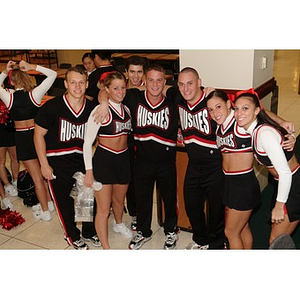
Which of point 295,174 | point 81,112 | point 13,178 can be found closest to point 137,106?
point 81,112

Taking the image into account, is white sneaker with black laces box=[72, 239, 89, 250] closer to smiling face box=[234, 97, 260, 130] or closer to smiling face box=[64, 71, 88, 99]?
smiling face box=[64, 71, 88, 99]

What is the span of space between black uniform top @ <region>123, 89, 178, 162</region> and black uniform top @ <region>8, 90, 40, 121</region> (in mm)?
1100

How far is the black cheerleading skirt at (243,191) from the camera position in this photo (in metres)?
2.90

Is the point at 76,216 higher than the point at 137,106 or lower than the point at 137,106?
lower

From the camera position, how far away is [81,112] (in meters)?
3.32

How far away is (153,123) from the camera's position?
331cm

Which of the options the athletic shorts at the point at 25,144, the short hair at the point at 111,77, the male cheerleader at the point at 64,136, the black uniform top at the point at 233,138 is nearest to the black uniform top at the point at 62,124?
the male cheerleader at the point at 64,136

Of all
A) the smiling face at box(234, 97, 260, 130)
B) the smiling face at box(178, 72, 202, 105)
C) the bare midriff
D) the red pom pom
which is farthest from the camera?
the red pom pom

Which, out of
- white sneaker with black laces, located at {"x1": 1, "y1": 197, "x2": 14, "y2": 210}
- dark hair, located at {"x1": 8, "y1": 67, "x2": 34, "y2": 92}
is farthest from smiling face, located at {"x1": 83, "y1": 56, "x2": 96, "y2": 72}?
white sneaker with black laces, located at {"x1": 1, "y1": 197, "x2": 14, "y2": 210}

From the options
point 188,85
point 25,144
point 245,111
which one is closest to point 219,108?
point 245,111

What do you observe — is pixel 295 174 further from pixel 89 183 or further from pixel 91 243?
pixel 91 243

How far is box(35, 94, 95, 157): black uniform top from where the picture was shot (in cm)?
327

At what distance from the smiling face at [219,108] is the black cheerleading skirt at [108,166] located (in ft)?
2.97
